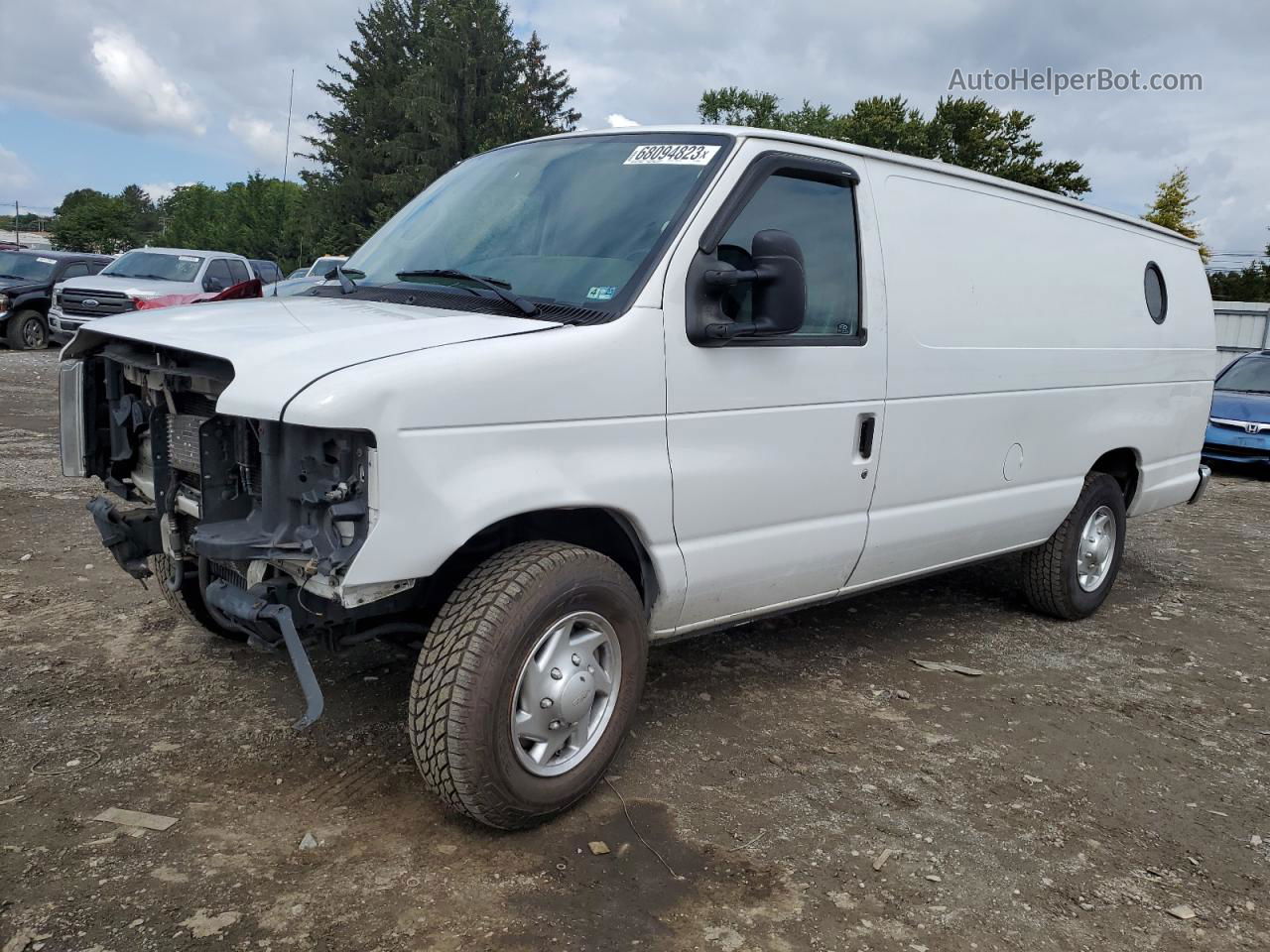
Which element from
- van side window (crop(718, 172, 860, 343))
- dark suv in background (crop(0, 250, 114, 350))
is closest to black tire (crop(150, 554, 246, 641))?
van side window (crop(718, 172, 860, 343))

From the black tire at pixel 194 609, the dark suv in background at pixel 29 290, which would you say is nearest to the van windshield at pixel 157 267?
the dark suv in background at pixel 29 290

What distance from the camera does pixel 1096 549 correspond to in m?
5.82

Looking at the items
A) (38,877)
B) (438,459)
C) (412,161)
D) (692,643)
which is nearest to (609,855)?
(438,459)

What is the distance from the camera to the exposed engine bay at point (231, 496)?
2803 millimetres

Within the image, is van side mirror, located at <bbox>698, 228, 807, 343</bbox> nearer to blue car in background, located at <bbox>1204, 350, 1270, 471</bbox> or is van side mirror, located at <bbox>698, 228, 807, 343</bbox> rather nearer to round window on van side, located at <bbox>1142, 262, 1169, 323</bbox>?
round window on van side, located at <bbox>1142, 262, 1169, 323</bbox>

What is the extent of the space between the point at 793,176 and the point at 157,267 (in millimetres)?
15750

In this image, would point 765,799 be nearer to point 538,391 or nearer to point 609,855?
point 609,855

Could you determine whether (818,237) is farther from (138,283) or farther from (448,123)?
(448,123)

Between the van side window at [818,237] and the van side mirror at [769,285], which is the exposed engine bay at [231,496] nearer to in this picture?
the van side mirror at [769,285]

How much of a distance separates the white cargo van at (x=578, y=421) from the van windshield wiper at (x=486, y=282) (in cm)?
1

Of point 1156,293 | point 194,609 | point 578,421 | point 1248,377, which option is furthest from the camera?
point 1248,377

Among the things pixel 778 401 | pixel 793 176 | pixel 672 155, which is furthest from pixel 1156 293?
pixel 672 155

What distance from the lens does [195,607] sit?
14.7 feet

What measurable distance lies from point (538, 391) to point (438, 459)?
15.0 inches
